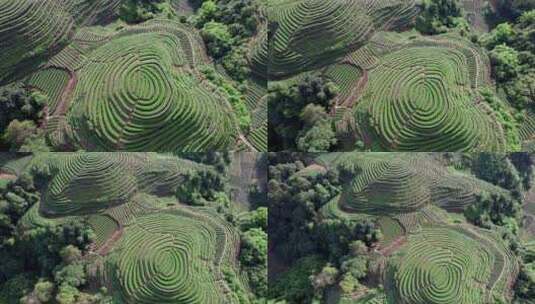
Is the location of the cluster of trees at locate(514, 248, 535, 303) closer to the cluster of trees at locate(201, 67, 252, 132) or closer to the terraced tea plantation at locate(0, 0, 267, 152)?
the terraced tea plantation at locate(0, 0, 267, 152)

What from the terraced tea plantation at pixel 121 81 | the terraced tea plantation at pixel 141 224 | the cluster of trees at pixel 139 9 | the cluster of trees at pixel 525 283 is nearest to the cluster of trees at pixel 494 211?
the cluster of trees at pixel 525 283

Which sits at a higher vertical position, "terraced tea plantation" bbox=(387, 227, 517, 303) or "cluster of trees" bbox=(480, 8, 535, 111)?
"cluster of trees" bbox=(480, 8, 535, 111)

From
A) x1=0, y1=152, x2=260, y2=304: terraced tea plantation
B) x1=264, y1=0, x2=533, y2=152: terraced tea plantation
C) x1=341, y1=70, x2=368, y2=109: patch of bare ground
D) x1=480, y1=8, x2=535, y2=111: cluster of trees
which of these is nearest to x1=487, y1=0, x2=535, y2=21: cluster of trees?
x1=480, y1=8, x2=535, y2=111: cluster of trees

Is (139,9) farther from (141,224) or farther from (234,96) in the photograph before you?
(141,224)

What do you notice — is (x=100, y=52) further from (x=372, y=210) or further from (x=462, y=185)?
(x=462, y=185)

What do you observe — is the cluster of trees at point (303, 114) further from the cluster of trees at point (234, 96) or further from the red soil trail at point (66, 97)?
the red soil trail at point (66, 97)

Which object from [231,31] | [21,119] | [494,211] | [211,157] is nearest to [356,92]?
[231,31]
